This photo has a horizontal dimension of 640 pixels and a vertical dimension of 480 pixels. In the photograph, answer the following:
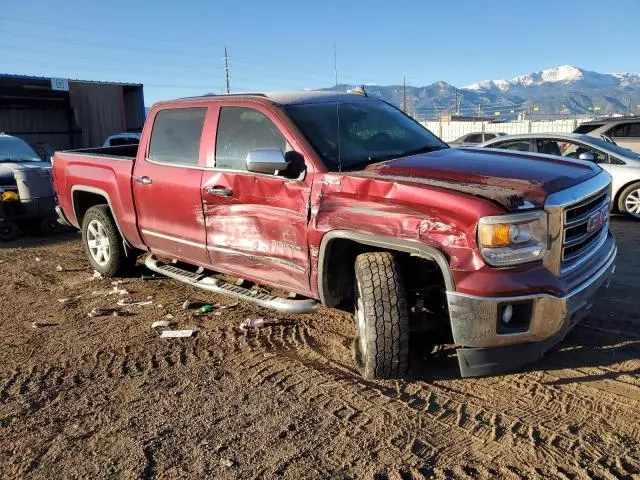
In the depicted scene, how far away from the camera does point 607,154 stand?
999 cm

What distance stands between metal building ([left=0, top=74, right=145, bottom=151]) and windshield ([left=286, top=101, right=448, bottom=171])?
18861 millimetres

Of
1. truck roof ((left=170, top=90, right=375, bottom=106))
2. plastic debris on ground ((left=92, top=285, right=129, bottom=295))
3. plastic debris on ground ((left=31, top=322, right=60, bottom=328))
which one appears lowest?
plastic debris on ground ((left=31, top=322, right=60, bottom=328))

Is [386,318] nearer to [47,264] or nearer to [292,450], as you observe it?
[292,450]

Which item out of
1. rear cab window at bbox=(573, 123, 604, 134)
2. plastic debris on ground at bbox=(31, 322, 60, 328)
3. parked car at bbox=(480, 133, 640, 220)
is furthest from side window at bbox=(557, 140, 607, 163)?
plastic debris on ground at bbox=(31, 322, 60, 328)

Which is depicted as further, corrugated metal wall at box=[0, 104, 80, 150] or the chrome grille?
corrugated metal wall at box=[0, 104, 80, 150]

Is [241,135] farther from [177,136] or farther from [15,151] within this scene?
[15,151]

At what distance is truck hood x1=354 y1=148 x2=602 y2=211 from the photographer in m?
3.24

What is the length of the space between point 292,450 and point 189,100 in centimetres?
346

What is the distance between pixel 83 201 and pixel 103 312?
6.44ft

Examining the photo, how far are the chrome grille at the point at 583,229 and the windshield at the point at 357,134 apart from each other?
1370 mm

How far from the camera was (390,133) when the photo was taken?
4676 millimetres

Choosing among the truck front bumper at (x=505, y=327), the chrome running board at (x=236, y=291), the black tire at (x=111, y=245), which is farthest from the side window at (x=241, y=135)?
the black tire at (x=111, y=245)

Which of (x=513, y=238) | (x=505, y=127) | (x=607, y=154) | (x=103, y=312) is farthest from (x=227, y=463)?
(x=505, y=127)

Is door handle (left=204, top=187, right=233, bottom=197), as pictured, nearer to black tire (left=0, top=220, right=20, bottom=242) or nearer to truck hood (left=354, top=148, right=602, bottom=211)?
truck hood (left=354, top=148, right=602, bottom=211)
